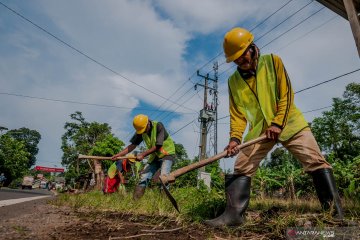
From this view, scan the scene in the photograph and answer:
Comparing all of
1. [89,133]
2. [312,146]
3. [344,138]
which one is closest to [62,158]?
[89,133]

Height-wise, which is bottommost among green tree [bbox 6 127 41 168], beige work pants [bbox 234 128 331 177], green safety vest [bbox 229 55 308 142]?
beige work pants [bbox 234 128 331 177]

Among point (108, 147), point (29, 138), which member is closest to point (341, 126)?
point (108, 147)

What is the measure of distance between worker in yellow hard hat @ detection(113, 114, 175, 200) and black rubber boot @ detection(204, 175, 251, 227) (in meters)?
2.52

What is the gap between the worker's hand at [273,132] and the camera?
2.69m

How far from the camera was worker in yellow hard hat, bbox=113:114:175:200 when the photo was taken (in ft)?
17.8

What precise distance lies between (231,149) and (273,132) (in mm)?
424

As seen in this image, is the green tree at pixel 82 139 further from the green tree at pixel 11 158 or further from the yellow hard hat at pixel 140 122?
the yellow hard hat at pixel 140 122

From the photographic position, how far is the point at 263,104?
2895mm

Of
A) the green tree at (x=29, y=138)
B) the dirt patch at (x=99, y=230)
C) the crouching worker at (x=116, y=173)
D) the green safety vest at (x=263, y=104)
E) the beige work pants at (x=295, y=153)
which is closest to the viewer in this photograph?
the dirt patch at (x=99, y=230)

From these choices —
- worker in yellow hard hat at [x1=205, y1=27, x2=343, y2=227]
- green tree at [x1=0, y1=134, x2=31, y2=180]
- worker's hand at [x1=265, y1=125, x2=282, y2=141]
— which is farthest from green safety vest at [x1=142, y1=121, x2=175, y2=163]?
green tree at [x1=0, y1=134, x2=31, y2=180]

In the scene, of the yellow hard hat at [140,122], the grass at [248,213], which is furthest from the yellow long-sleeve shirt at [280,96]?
the yellow hard hat at [140,122]

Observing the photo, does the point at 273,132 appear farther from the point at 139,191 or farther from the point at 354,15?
the point at 139,191

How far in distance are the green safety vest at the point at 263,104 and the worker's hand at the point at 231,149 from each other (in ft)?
0.81

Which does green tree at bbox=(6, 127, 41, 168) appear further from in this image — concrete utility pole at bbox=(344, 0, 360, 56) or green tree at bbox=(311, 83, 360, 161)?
concrete utility pole at bbox=(344, 0, 360, 56)
